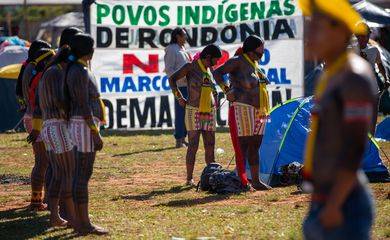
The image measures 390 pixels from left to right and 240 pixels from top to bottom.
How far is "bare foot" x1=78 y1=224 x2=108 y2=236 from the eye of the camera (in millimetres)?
8398

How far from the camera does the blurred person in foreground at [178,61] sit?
13.3 meters

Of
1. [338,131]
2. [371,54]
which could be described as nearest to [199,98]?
[371,54]

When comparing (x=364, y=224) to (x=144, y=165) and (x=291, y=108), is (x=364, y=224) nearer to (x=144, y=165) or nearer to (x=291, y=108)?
(x=291, y=108)

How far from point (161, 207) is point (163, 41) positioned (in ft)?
30.1

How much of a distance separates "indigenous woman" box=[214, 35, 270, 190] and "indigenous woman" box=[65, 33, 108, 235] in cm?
295

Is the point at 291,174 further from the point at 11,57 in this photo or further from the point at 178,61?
the point at 11,57

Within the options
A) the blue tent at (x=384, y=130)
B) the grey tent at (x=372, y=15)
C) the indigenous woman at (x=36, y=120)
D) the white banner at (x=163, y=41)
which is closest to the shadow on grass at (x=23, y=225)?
the indigenous woman at (x=36, y=120)

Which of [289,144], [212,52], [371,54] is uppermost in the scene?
[212,52]

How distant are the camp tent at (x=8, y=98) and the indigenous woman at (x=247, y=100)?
9651 millimetres

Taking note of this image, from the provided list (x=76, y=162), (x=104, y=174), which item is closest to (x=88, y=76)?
(x=76, y=162)

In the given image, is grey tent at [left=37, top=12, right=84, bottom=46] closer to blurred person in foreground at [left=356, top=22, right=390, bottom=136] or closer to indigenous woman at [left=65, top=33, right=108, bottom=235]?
blurred person in foreground at [left=356, top=22, right=390, bottom=136]

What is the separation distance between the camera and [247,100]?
432 inches

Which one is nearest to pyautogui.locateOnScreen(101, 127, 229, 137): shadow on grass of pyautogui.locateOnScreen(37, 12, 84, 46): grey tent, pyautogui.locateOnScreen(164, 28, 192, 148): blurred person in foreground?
pyautogui.locateOnScreen(164, 28, 192, 148): blurred person in foreground

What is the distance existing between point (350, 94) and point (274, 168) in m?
7.52
